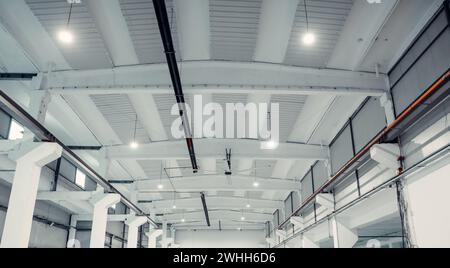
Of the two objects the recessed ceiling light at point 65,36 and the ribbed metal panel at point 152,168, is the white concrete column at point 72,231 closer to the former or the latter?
the ribbed metal panel at point 152,168

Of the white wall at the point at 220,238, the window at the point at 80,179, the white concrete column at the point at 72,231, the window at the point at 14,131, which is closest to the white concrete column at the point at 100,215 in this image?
the window at the point at 14,131

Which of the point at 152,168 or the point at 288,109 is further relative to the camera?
the point at 152,168

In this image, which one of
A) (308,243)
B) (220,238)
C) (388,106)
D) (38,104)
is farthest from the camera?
(220,238)

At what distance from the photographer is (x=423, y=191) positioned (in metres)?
8.97

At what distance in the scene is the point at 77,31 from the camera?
33.6 ft

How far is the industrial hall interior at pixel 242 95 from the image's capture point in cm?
918

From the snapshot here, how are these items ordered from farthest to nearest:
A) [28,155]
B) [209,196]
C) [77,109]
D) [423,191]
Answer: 1. [209,196]
2. [77,109]
3. [28,155]
4. [423,191]

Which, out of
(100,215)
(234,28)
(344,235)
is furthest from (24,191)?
(344,235)

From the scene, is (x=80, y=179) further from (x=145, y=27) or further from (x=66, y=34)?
(x=145, y=27)

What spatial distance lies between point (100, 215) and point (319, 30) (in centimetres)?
1318
